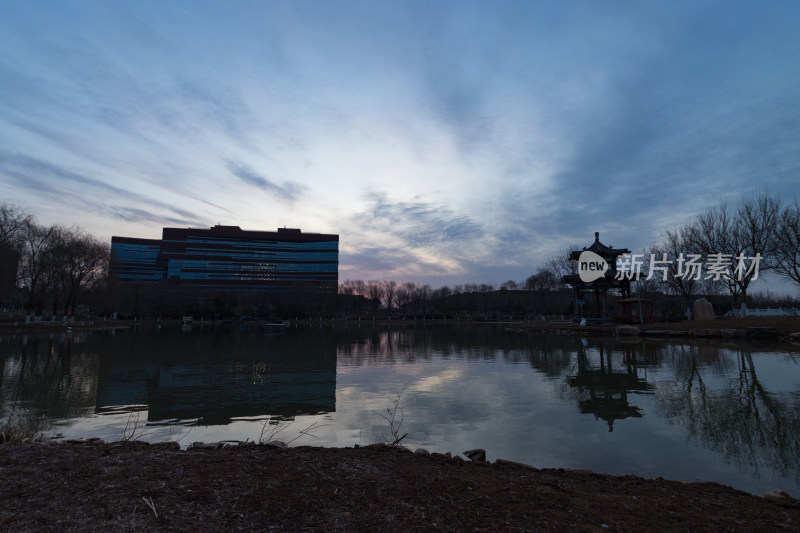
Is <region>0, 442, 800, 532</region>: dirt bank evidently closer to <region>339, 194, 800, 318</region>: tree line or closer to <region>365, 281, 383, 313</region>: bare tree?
<region>339, 194, 800, 318</region>: tree line

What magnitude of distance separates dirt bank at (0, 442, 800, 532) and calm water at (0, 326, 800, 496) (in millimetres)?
1527

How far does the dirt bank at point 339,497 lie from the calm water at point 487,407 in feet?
5.01

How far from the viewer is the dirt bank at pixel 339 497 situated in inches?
147

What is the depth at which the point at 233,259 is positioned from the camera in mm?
134375

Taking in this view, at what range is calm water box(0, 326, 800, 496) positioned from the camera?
6.95m

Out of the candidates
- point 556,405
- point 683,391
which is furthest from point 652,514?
point 683,391

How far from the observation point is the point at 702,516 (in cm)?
402

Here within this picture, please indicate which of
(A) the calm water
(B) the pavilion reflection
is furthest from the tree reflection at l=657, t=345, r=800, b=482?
(B) the pavilion reflection

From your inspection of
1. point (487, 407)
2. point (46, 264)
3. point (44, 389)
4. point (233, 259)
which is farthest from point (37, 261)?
point (233, 259)

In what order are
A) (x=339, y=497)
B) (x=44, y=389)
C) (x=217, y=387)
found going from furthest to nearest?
(x=217, y=387)
(x=44, y=389)
(x=339, y=497)

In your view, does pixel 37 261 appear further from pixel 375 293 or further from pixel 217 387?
pixel 375 293

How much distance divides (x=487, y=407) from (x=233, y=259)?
136 meters

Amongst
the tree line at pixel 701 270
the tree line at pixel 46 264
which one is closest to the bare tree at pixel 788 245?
the tree line at pixel 701 270

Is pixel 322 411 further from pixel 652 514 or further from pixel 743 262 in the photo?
pixel 743 262
